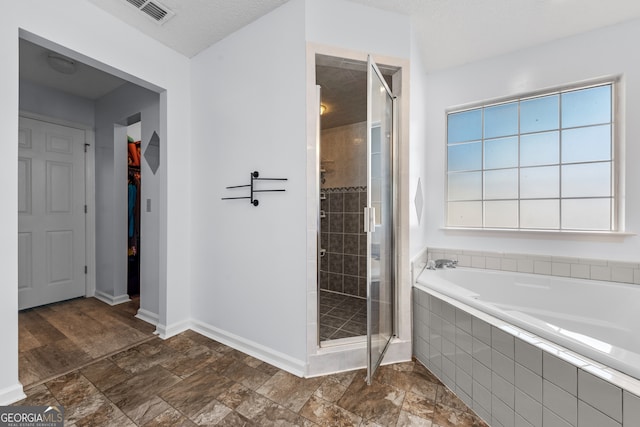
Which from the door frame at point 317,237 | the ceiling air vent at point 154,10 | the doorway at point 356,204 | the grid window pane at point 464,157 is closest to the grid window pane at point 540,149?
the grid window pane at point 464,157

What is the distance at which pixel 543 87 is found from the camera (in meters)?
2.23

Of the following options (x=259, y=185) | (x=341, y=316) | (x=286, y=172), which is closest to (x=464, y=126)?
(x=286, y=172)

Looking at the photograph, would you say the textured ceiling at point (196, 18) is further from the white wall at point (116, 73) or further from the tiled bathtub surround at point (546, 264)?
the tiled bathtub surround at point (546, 264)

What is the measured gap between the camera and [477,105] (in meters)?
2.55

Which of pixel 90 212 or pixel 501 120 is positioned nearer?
pixel 501 120

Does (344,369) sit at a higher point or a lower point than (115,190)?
lower

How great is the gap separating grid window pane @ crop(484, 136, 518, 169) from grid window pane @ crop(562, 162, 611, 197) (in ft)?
1.25

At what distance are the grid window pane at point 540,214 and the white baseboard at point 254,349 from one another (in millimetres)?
2296

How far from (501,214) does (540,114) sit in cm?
94

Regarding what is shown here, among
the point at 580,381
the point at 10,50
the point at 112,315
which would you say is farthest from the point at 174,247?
the point at 580,381

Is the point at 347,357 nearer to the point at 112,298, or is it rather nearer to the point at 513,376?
the point at 513,376

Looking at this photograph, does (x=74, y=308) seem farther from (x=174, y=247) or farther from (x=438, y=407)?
(x=438, y=407)

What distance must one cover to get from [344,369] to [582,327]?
5.87 ft

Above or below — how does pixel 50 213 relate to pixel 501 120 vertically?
below
